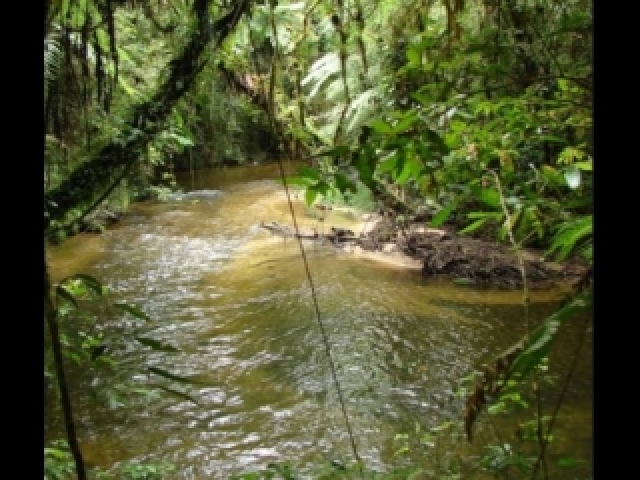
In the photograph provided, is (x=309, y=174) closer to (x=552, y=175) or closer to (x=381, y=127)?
(x=381, y=127)

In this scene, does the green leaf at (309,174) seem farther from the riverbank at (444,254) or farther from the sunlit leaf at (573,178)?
the riverbank at (444,254)

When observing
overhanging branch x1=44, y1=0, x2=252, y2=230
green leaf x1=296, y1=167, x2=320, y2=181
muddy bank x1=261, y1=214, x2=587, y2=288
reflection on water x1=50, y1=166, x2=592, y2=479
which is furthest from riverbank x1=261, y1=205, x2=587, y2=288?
green leaf x1=296, y1=167, x2=320, y2=181

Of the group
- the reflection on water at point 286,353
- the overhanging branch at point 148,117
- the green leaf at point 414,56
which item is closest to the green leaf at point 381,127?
the green leaf at point 414,56

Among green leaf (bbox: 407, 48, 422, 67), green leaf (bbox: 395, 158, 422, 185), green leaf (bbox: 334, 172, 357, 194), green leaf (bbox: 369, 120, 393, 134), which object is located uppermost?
green leaf (bbox: 407, 48, 422, 67)

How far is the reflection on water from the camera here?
4.16 m

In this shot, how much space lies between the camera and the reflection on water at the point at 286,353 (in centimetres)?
416

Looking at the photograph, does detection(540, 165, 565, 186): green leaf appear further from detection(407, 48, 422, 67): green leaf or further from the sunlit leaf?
detection(407, 48, 422, 67): green leaf

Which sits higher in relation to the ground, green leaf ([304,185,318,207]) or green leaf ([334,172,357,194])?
green leaf ([334,172,357,194])

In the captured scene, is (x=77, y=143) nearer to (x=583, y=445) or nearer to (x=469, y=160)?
(x=469, y=160)

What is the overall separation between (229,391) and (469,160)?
3696 mm

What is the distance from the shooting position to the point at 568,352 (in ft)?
17.2

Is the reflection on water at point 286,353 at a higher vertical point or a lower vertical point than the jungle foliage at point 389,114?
lower

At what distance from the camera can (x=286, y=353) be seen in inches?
223
